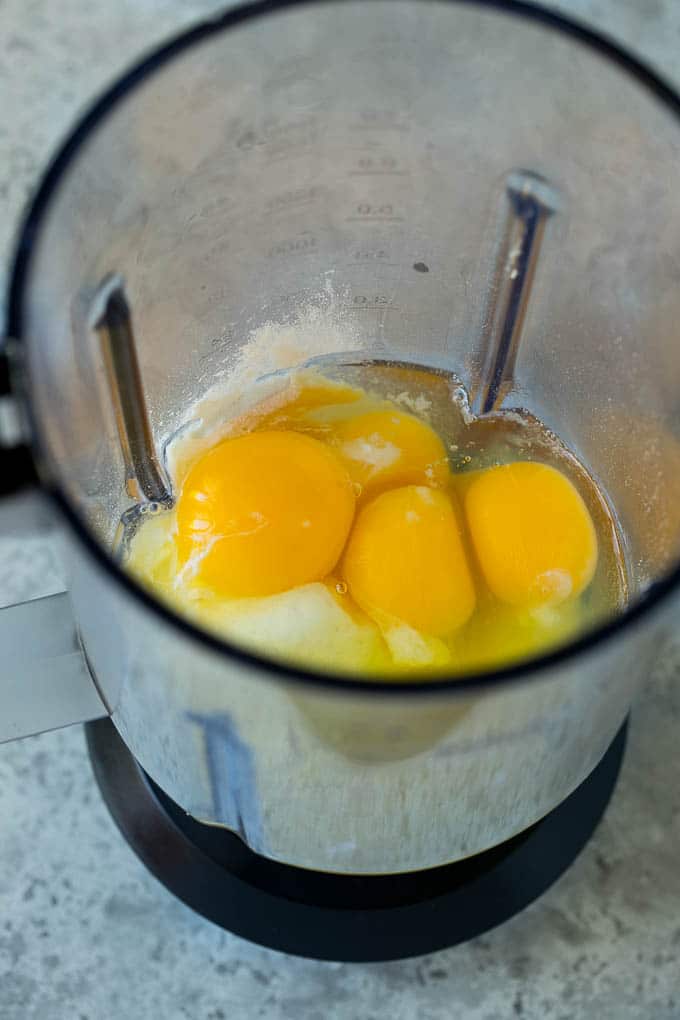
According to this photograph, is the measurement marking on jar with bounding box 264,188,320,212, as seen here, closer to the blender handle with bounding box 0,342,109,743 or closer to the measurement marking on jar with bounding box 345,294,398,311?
the measurement marking on jar with bounding box 345,294,398,311

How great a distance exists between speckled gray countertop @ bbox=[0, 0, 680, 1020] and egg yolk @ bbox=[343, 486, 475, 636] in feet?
0.72

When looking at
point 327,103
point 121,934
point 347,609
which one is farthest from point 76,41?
point 121,934

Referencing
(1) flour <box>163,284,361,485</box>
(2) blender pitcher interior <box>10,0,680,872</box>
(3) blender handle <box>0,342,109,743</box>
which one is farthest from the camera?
(1) flour <box>163,284,361,485</box>

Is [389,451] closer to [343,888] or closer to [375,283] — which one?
[375,283]

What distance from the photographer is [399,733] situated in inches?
19.7

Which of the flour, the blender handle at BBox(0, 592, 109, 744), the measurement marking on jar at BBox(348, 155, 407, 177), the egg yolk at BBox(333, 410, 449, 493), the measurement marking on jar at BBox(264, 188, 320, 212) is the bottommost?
the blender handle at BBox(0, 592, 109, 744)

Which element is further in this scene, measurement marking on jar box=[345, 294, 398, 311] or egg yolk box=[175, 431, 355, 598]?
measurement marking on jar box=[345, 294, 398, 311]

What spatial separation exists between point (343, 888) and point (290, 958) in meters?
0.07

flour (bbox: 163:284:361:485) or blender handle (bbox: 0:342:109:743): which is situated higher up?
flour (bbox: 163:284:361:485)

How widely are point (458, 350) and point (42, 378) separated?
413 mm

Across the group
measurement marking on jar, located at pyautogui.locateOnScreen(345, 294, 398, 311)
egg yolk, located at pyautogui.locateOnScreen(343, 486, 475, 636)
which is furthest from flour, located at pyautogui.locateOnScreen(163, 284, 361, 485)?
egg yolk, located at pyautogui.locateOnScreen(343, 486, 475, 636)

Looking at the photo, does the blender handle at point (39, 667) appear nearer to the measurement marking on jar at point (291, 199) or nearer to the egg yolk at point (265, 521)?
the egg yolk at point (265, 521)

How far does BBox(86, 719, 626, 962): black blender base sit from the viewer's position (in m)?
0.73

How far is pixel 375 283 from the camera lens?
0.81 m
